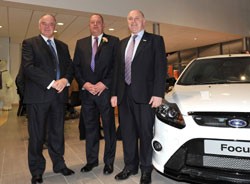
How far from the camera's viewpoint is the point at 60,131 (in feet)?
7.52

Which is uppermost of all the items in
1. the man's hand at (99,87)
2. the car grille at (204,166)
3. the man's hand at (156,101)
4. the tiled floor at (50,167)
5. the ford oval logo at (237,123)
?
the man's hand at (99,87)

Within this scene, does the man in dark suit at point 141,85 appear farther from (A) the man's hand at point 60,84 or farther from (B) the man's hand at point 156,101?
(A) the man's hand at point 60,84

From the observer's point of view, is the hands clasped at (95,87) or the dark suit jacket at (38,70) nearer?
the dark suit jacket at (38,70)

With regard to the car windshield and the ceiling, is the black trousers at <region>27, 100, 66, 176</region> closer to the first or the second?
the car windshield

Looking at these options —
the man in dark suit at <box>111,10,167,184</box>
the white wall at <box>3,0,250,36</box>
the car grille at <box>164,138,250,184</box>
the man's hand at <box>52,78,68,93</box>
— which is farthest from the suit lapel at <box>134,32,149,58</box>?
the white wall at <box>3,0,250,36</box>

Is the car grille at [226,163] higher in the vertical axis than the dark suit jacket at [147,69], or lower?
lower

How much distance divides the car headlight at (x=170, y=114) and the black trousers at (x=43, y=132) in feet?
3.06

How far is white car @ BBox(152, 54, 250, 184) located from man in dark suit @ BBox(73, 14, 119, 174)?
59cm

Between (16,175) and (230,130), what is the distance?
196cm

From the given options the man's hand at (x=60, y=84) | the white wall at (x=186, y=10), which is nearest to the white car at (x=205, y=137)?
the man's hand at (x=60, y=84)

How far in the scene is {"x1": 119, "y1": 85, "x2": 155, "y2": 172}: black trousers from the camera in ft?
6.66

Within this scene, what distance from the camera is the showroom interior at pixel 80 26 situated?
8.21 ft

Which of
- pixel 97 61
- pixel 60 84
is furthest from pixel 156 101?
pixel 60 84

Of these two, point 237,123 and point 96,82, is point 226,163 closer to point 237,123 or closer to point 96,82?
point 237,123
